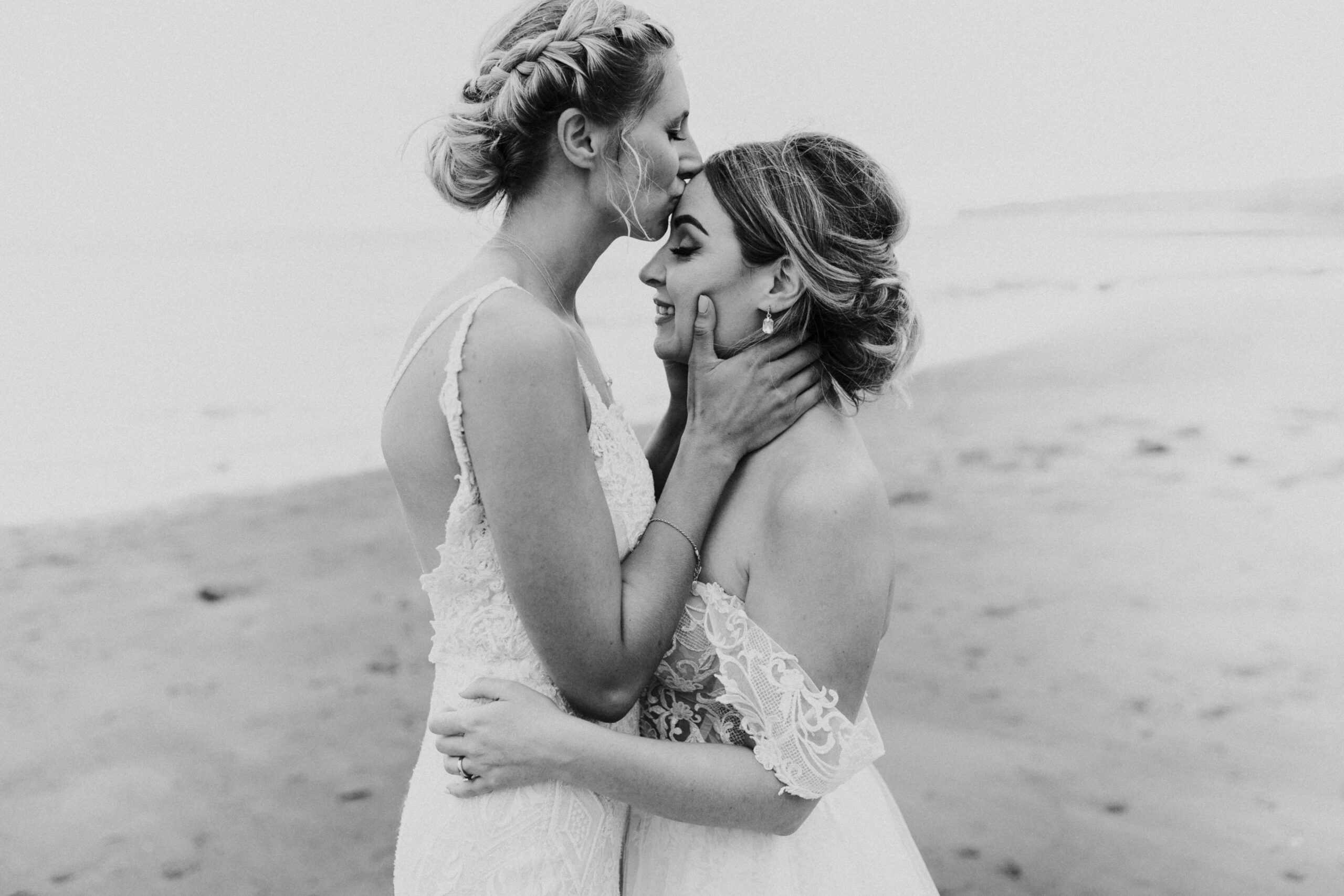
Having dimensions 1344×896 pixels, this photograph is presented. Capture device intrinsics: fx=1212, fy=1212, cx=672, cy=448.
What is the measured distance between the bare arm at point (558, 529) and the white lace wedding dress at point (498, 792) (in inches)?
2.8

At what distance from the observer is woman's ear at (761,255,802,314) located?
2.53 meters

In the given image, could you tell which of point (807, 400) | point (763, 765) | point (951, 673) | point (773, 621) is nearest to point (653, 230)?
point (807, 400)

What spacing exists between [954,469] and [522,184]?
297 inches

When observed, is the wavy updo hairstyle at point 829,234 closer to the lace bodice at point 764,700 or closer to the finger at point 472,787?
the lace bodice at point 764,700

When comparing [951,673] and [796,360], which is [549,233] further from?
[951,673]

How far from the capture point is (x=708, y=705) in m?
2.55

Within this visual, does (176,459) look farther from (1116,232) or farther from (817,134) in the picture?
(1116,232)

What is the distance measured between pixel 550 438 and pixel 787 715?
705 mm

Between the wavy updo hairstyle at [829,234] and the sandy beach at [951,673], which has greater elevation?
the wavy updo hairstyle at [829,234]

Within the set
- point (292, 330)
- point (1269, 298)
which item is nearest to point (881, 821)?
point (1269, 298)

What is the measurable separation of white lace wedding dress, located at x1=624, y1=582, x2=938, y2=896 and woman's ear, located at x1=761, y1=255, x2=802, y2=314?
60 centimetres

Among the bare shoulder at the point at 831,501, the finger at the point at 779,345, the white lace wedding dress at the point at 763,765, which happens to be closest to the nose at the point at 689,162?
the finger at the point at 779,345

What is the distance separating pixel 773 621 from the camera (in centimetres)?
238

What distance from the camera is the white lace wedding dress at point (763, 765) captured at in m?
2.36
